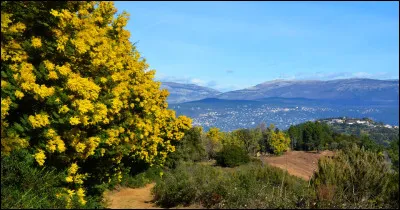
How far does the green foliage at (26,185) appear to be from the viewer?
9.03 meters

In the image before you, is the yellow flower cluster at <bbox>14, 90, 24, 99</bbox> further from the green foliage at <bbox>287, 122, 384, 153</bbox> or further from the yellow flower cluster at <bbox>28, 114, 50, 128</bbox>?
the green foliage at <bbox>287, 122, 384, 153</bbox>

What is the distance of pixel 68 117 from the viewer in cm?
1140

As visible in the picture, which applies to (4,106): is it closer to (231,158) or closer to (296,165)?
(231,158)

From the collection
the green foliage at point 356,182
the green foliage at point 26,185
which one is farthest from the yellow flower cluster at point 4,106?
the green foliage at point 356,182

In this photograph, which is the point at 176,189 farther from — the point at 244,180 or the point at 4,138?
the point at 4,138

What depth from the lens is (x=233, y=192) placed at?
37.4 feet

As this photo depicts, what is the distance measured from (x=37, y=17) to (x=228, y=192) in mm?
7168

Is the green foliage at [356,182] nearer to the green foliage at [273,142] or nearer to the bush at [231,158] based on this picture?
the bush at [231,158]

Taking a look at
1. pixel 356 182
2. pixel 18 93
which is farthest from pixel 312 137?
pixel 18 93

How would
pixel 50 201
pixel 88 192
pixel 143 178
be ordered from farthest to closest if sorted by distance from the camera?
pixel 143 178, pixel 88 192, pixel 50 201

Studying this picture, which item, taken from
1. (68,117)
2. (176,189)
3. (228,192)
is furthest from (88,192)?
(228,192)

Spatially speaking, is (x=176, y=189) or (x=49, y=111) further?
(x=176, y=189)

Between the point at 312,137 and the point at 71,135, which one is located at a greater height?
the point at 71,135

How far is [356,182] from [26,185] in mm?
8558
